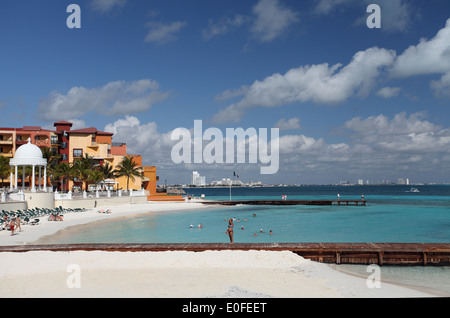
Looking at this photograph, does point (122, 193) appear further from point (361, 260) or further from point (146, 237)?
point (361, 260)

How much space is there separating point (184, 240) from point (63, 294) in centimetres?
1528

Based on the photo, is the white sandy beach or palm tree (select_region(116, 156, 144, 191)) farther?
palm tree (select_region(116, 156, 144, 191))

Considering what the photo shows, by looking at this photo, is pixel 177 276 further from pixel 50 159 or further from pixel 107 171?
pixel 50 159

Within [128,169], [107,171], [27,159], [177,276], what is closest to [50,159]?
[107,171]

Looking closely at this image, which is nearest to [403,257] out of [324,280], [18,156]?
[324,280]

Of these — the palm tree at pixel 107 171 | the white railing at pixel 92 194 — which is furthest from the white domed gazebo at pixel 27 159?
the palm tree at pixel 107 171

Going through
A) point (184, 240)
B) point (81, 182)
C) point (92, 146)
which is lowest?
point (184, 240)

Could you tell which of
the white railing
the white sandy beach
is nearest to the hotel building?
the white railing

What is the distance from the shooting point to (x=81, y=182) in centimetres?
6669

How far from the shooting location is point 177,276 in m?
15.7

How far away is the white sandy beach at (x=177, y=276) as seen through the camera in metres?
13.3

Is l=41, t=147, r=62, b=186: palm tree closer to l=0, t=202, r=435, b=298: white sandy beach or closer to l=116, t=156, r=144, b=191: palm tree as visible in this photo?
l=116, t=156, r=144, b=191: palm tree

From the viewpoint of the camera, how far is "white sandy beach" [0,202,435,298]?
13.3m

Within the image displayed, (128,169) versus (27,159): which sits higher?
(27,159)
